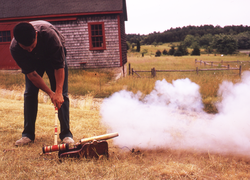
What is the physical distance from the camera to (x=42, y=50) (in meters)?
2.79

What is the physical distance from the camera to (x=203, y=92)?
7.81m

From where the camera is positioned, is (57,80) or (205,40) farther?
(205,40)

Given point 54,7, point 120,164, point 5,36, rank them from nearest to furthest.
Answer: point 120,164 → point 54,7 → point 5,36

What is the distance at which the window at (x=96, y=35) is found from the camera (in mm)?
13344

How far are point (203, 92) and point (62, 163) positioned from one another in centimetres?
652

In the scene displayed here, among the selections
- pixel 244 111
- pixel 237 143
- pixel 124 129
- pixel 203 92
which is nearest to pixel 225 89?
pixel 203 92

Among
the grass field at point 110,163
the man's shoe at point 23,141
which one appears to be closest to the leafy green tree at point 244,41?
the grass field at point 110,163

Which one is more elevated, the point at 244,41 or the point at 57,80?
the point at 244,41

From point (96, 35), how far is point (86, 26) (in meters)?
0.88

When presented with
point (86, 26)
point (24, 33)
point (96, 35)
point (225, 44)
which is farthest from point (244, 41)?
point (24, 33)

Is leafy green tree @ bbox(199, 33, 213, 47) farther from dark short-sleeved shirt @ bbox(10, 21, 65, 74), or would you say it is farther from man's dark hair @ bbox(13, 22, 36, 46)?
man's dark hair @ bbox(13, 22, 36, 46)

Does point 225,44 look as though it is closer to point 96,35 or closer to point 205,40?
point 205,40

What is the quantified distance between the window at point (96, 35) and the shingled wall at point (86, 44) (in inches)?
8.1

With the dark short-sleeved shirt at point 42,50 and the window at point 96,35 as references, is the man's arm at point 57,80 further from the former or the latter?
the window at point 96,35
